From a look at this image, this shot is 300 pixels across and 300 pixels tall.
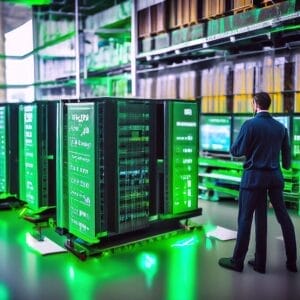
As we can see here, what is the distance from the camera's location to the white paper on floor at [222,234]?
541cm

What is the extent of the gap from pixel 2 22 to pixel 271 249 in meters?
9.14

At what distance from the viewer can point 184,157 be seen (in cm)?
552

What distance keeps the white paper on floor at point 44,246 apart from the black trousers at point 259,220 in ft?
6.32

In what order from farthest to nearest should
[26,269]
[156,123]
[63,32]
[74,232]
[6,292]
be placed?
[63,32], [156,123], [74,232], [26,269], [6,292]

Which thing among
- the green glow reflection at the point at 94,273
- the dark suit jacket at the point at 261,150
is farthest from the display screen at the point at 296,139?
the green glow reflection at the point at 94,273

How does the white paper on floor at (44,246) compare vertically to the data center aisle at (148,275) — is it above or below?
above

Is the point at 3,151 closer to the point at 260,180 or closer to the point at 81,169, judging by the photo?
the point at 81,169

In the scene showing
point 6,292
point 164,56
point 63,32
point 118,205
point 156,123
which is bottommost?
point 6,292

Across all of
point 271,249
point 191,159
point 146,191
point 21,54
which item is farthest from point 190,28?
point 21,54

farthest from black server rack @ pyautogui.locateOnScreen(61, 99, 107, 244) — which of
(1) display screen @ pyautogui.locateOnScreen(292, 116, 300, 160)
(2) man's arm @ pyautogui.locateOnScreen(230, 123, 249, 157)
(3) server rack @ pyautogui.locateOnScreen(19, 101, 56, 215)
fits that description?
(1) display screen @ pyautogui.locateOnScreen(292, 116, 300, 160)

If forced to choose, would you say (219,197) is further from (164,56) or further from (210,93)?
(164,56)

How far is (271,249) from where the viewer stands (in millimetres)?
5023

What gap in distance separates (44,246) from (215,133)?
3.77m

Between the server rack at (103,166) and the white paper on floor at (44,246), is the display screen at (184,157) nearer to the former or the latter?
the server rack at (103,166)
